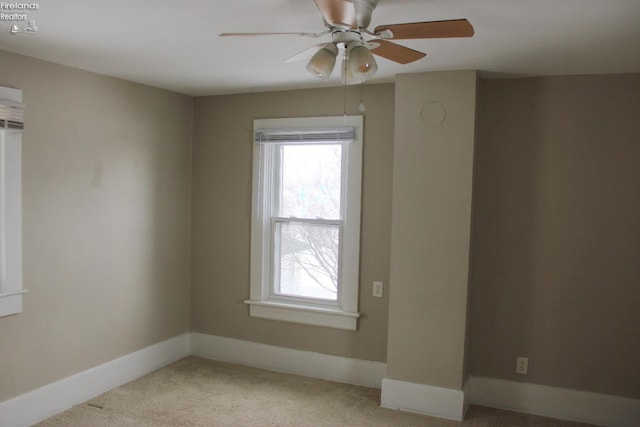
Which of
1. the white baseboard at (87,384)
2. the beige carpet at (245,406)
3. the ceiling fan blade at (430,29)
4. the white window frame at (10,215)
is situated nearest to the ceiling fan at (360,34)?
the ceiling fan blade at (430,29)

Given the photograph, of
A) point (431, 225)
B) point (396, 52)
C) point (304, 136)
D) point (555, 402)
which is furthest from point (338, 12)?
point (555, 402)

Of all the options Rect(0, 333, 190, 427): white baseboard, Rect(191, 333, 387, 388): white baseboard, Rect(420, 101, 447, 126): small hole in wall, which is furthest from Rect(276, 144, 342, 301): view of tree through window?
Rect(0, 333, 190, 427): white baseboard

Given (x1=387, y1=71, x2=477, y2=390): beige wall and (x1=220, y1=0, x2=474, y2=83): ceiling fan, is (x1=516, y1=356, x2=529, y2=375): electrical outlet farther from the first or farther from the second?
(x1=220, y1=0, x2=474, y2=83): ceiling fan

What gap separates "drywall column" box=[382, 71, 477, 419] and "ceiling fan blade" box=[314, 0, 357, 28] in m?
1.64

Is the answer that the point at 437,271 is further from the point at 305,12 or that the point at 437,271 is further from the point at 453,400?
the point at 305,12

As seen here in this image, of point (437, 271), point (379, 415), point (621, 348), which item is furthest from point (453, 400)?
point (621, 348)

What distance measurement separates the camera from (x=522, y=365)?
3766 millimetres

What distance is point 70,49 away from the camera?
314 centimetres

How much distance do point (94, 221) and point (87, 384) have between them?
1.16 meters

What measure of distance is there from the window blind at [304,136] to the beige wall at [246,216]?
13 centimetres

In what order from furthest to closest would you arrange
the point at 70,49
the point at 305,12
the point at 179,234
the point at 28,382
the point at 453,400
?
the point at 179,234 → the point at 453,400 → the point at 28,382 → the point at 70,49 → the point at 305,12

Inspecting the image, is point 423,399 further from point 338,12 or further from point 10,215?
point 10,215

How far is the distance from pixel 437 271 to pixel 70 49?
2.70m

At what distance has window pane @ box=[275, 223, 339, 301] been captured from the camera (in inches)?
170
